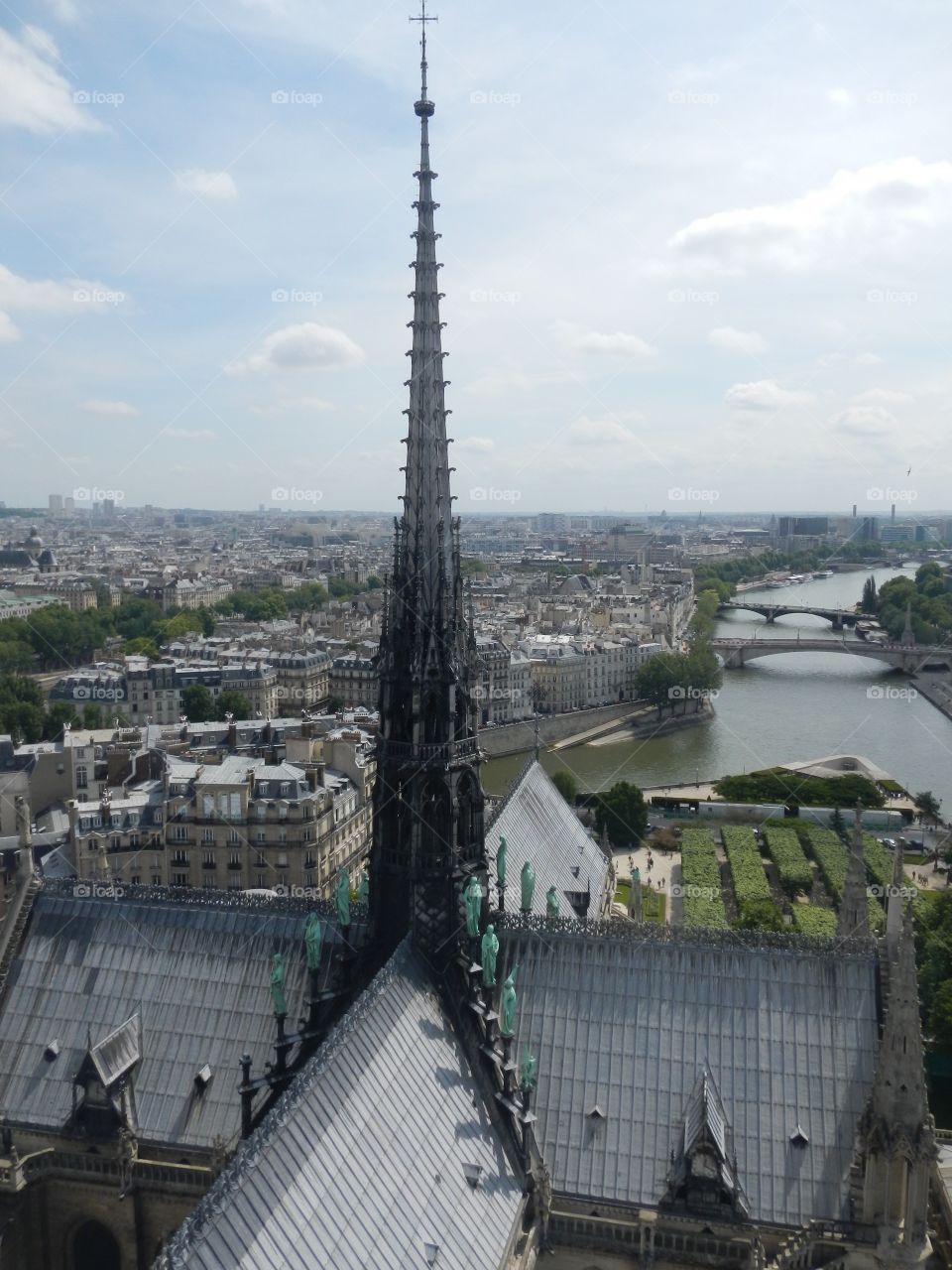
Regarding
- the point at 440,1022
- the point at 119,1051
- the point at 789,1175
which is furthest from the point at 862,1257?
the point at 119,1051

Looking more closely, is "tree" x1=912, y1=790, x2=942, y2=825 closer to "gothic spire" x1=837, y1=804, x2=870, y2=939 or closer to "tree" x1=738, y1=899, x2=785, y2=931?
"tree" x1=738, y1=899, x2=785, y2=931

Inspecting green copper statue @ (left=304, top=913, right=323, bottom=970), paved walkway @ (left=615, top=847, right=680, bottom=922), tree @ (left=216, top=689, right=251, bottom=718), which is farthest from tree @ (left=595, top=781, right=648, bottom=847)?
green copper statue @ (left=304, top=913, right=323, bottom=970)

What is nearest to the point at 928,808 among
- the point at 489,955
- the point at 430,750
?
the point at 489,955

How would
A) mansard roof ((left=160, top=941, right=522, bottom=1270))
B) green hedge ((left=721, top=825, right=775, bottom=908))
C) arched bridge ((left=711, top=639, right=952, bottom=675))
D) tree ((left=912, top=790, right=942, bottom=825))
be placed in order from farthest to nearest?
arched bridge ((left=711, top=639, right=952, bottom=675)), tree ((left=912, top=790, right=942, bottom=825)), green hedge ((left=721, top=825, right=775, bottom=908)), mansard roof ((left=160, top=941, right=522, bottom=1270))

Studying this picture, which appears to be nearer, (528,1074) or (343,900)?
(528,1074)

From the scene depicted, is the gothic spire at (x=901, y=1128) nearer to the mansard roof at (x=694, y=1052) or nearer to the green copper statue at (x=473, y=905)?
the mansard roof at (x=694, y=1052)

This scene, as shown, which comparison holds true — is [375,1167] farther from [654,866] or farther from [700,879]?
[654,866]
